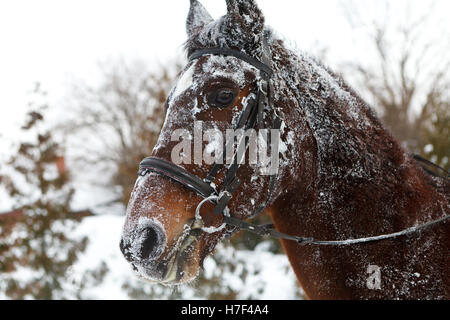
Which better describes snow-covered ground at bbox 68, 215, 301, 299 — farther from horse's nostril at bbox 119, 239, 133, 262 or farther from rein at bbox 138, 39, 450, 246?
horse's nostril at bbox 119, 239, 133, 262

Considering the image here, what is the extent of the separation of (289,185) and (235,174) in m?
0.41

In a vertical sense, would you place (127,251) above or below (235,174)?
below

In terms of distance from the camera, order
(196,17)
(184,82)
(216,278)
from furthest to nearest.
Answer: (216,278) → (196,17) → (184,82)

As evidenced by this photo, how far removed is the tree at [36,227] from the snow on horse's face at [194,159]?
17.4 feet

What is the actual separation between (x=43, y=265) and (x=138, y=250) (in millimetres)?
5564

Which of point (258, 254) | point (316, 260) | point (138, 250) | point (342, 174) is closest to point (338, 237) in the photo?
point (316, 260)

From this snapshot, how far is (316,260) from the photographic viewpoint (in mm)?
2299

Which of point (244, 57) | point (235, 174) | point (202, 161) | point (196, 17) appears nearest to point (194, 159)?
point (202, 161)

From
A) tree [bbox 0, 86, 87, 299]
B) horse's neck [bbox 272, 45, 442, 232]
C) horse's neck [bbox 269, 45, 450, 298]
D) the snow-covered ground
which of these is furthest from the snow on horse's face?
→ tree [bbox 0, 86, 87, 299]

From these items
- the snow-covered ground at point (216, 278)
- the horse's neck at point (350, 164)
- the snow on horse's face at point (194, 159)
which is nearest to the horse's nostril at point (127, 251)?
the snow on horse's face at point (194, 159)

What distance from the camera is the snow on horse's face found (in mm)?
1863

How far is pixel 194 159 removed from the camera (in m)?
2.02

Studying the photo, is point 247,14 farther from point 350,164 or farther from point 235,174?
point 350,164

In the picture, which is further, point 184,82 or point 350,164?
point 350,164
